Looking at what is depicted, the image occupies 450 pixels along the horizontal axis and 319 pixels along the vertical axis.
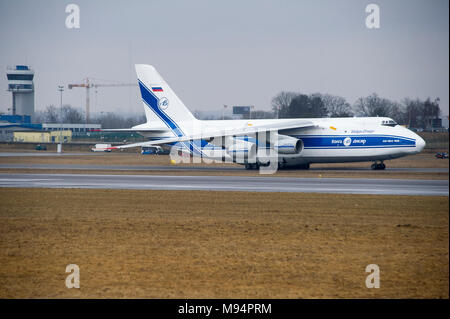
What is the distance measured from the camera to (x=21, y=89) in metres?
136

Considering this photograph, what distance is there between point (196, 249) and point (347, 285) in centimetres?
441

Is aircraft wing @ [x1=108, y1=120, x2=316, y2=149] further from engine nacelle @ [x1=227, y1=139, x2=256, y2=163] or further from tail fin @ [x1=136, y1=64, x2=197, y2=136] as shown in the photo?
tail fin @ [x1=136, y1=64, x2=197, y2=136]

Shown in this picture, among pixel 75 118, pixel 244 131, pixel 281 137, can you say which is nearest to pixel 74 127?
pixel 75 118

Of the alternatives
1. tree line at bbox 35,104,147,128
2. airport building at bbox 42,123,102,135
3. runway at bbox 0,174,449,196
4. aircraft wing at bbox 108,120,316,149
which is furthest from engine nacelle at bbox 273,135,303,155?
airport building at bbox 42,123,102,135

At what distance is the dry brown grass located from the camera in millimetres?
11281

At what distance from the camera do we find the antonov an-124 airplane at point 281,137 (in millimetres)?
40312

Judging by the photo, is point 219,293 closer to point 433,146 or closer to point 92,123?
point 433,146

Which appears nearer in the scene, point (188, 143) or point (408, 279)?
point (408, 279)

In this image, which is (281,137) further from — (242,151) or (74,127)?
(74,127)

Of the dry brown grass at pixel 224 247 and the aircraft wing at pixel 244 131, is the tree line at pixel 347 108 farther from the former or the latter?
the dry brown grass at pixel 224 247

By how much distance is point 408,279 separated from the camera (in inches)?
463

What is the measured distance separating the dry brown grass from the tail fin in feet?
74.4

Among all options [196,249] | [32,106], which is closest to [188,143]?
[196,249]

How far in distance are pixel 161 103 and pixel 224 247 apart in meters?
33.3
